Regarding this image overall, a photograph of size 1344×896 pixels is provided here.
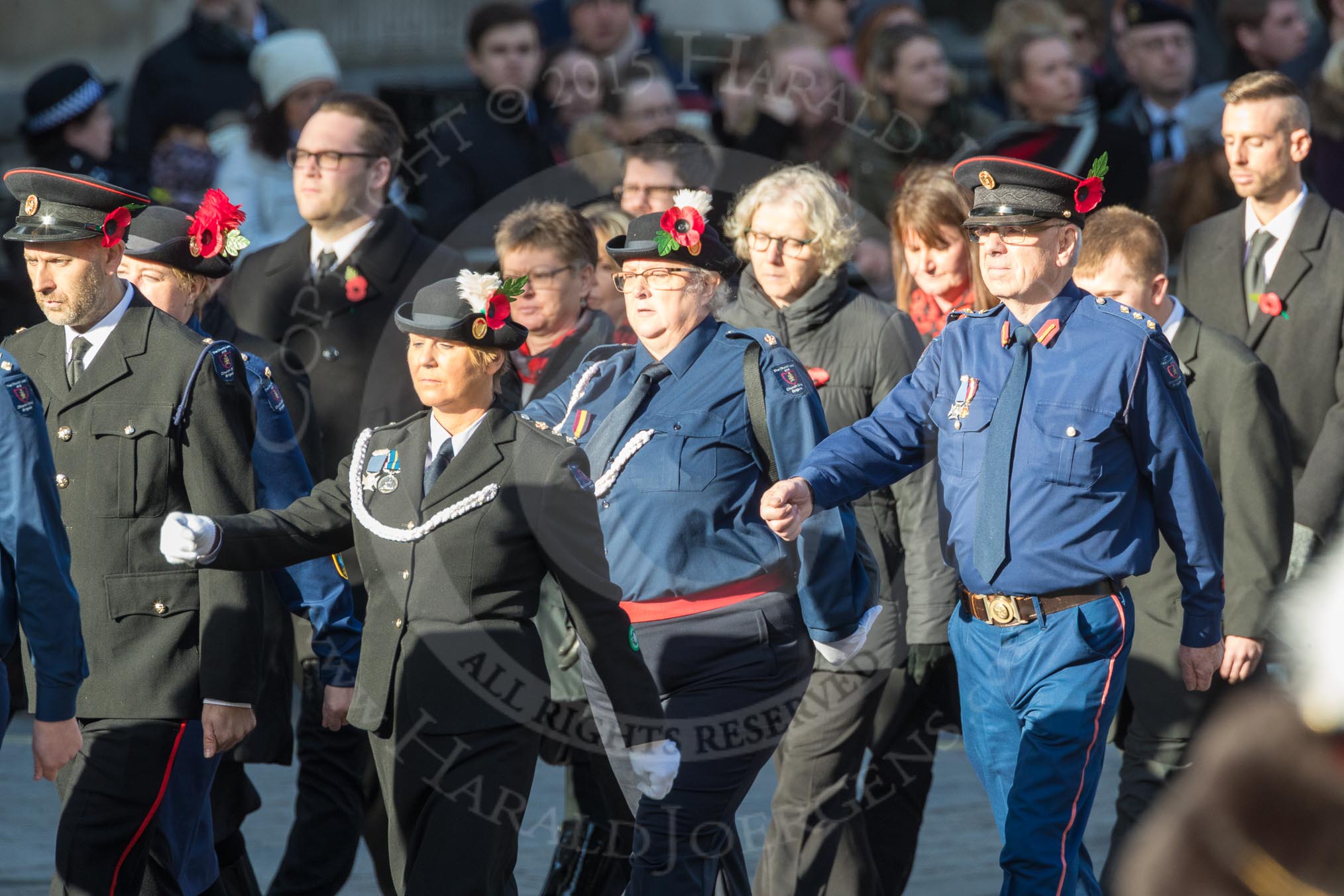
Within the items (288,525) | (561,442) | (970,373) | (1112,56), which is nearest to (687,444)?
(561,442)

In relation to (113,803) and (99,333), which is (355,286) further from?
(113,803)

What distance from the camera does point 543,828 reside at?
23.4 ft

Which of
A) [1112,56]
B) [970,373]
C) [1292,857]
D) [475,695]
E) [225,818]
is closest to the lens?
[1292,857]

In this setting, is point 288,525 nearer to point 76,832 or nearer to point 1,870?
point 76,832

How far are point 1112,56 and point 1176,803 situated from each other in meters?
10.3

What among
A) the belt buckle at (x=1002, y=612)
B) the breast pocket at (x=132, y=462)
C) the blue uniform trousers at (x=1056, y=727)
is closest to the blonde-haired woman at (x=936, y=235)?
the belt buckle at (x=1002, y=612)

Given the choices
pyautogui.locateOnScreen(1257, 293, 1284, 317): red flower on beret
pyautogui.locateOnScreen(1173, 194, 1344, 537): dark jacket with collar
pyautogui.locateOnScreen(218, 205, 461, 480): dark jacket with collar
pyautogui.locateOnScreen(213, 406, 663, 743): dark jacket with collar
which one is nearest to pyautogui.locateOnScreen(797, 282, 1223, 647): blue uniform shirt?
pyautogui.locateOnScreen(213, 406, 663, 743): dark jacket with collar

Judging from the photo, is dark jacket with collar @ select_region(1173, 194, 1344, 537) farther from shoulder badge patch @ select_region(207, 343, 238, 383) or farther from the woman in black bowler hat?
shoulder badge patch @ select_region(207, 343, 238, 383)

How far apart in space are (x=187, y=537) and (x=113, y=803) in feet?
2.39

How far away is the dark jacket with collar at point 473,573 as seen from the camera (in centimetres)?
452

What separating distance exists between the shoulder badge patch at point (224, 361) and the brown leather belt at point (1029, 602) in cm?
198

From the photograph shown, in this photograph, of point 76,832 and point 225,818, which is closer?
point 76,832

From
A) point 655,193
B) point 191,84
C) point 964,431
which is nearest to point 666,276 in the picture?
point 964,431

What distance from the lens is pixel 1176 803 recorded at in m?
1.79
